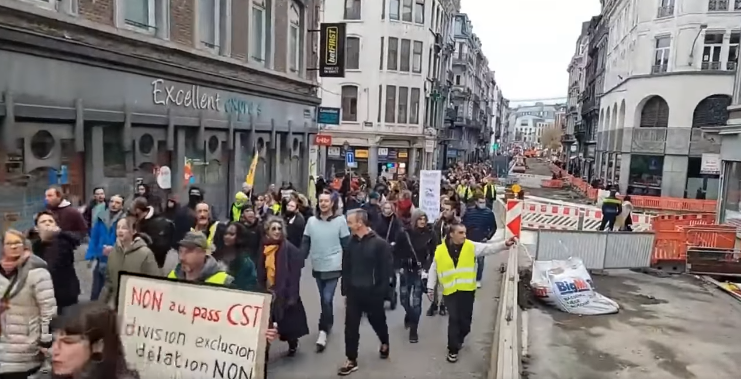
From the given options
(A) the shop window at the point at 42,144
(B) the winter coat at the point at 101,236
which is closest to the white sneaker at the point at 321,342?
(B) the winter coat at the point at 101,236

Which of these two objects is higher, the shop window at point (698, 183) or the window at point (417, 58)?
the window at point (417, 58)

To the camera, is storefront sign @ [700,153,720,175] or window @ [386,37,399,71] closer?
storefront sign @ [700,153,720,175]

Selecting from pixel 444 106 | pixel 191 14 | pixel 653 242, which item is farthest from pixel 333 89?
pixel 653 242

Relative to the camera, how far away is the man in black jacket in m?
6.04

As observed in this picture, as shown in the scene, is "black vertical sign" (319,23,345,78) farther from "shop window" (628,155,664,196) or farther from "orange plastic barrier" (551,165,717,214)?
"shop window" (628,155,664,196)

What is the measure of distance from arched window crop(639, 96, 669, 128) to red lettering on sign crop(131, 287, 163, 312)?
3566cm

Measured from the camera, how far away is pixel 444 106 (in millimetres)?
51969

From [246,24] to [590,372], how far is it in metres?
12.8

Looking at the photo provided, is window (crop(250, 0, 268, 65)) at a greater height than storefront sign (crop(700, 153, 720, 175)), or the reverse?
window (crop(250, 0, 268, 65))

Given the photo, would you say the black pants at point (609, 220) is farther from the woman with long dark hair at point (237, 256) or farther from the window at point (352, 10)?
the window at point (352, 10)

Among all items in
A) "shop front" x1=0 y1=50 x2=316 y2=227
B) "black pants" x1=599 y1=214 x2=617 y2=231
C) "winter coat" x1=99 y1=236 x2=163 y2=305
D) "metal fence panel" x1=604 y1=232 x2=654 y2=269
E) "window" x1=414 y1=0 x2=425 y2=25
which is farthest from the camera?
"window" x1=414 y1=0 x2=425 y2=25

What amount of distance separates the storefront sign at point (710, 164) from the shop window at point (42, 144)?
30.6 m

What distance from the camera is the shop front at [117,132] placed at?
28.6ft

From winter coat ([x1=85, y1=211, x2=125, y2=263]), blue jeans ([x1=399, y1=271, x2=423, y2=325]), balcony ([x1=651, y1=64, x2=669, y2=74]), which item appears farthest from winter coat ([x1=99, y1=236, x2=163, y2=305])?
balcony ([x1=651, y1=64, x2=669, y2=74])
